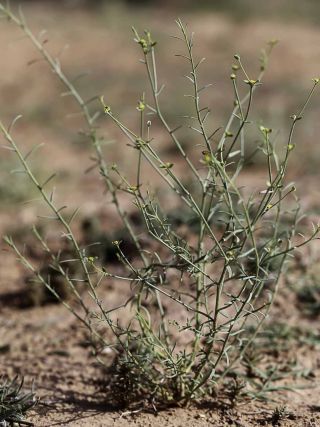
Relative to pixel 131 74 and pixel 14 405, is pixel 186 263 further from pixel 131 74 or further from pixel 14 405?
pixel 131 74

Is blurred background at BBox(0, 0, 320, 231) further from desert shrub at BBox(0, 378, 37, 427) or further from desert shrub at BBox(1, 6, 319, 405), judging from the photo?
desert shrub at BBox(0, 378, 37, 427)

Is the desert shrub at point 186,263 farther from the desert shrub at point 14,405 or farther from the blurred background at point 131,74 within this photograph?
the blurred background at point 131,74

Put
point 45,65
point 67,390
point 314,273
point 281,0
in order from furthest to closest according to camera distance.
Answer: point 281,0 → point 45,65 → point 314,273 → point 67,390

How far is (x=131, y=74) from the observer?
12.2m

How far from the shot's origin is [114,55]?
45.6 ft

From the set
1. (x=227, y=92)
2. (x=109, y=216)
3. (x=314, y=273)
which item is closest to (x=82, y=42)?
(x=227, y=92)

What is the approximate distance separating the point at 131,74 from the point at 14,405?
32.6ft

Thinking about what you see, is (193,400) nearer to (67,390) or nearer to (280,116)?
(67,390)

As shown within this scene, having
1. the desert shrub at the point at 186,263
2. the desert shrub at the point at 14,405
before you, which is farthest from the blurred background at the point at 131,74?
the desert shrub at the point at 14,405

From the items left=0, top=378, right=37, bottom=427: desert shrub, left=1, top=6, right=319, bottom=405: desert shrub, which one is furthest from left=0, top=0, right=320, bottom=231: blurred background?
left=0, top=378, right=37, bottom=427: desert shrub

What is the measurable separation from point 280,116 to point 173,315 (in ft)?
17.1

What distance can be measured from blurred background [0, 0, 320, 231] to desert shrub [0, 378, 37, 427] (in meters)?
1.19

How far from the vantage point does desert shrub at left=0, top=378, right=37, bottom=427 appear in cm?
275

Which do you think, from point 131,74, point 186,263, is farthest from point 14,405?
point 131,74
